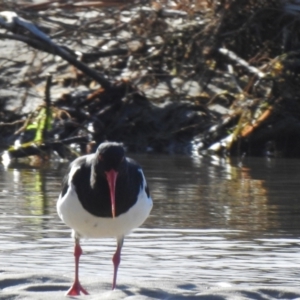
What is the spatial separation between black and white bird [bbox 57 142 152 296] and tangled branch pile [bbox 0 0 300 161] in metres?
7.45

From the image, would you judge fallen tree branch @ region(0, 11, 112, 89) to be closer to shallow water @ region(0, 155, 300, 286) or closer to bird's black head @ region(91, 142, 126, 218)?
shallow water @ region(0, 155, 300, 286)

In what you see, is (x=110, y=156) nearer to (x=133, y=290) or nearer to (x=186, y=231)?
(x=133, y=290)

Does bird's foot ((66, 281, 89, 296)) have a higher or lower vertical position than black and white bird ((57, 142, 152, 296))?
lower

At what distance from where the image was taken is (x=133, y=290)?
17.9 feet

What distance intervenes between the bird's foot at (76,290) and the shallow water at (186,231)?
0.63 meters

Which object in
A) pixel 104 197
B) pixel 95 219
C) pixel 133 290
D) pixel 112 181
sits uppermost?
pixel 112 181

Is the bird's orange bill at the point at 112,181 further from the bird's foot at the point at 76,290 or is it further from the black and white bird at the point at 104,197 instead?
the bird's foot at the point at 76,290

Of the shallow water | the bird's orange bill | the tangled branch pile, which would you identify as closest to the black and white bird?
the bird's orange bill

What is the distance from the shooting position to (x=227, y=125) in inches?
546

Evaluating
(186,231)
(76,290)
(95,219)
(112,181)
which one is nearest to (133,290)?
(76,290)

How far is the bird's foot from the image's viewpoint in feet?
17.4

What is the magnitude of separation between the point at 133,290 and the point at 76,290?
1.08ft

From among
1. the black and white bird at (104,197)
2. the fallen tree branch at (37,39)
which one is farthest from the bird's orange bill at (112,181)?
the fallen tree branch at (37,39)

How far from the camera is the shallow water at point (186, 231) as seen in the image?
20.6 feet
